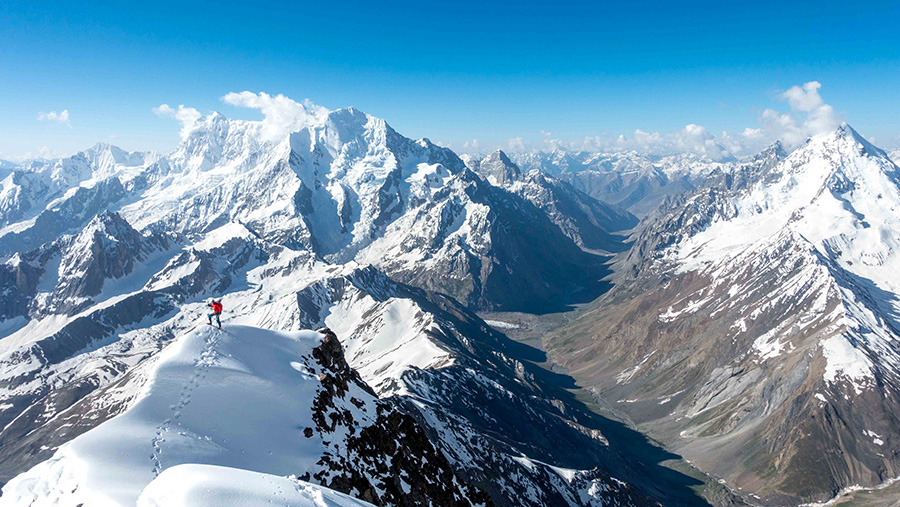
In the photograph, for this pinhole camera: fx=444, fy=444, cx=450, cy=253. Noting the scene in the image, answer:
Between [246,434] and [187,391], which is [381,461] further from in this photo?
[187,391]

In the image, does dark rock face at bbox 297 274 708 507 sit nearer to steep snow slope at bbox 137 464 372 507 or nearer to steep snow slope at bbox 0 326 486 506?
steep snow slope at bbox 0 326 486 506

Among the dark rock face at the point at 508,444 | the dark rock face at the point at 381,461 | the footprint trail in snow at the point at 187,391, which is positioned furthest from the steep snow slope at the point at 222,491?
the dark rock face at the point at 508,444

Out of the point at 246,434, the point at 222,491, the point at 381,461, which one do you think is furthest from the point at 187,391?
the point at 222,491

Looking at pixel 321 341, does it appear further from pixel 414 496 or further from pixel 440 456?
pixel 414 496

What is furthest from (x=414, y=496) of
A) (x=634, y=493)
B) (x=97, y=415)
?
(x=97, y=415)

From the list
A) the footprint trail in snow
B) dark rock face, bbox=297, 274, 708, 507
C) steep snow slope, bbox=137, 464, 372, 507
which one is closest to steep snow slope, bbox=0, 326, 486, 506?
the footprint trail in snow

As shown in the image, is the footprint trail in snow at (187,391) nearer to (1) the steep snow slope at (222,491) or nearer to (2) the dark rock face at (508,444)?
(1) the steep snow slope at (222,491)
